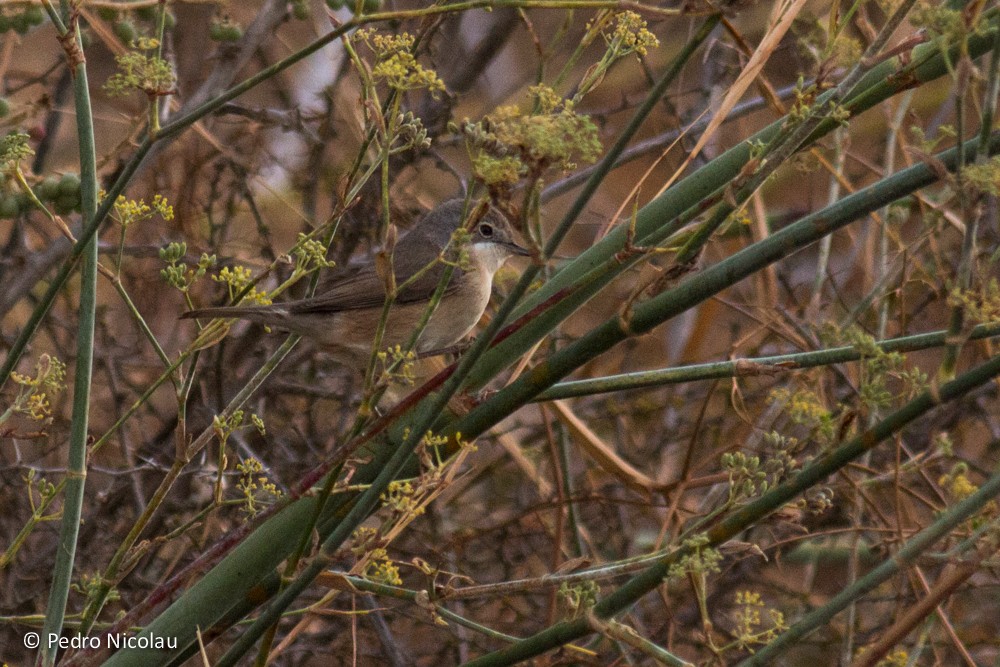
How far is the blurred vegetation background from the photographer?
75.5 inches

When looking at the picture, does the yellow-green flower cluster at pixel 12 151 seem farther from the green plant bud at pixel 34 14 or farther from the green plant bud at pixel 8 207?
the green plant bud at pixel 34 14

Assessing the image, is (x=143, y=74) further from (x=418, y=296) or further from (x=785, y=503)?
(x=418, y=296)

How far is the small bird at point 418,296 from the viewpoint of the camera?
13.1 feet

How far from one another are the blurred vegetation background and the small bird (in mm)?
224

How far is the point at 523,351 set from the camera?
2.29 meters

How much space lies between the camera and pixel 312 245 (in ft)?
7.52

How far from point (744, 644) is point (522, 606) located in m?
3.36

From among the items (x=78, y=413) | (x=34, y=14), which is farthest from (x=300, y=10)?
(x=78, y=413)

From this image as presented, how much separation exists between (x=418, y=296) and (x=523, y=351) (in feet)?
6.72

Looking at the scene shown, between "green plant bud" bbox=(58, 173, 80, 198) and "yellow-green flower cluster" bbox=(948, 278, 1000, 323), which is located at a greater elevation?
"green plant bud" bbox=(58, 173, 80, 198)

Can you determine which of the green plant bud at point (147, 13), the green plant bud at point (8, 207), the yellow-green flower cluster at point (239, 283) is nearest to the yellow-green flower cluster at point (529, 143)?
the yellow-green flower cluster at point (239, 283)

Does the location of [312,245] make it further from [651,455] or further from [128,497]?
[651,455]

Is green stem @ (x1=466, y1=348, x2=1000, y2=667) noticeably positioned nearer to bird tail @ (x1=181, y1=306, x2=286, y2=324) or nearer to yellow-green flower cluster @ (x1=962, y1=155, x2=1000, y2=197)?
yellow-green flower cluster @ (x1=962, y1=155, x2=1000, y2=197)

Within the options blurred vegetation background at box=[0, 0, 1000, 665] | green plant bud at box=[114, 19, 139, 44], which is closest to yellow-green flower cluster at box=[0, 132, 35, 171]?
blurred vegetation background at box=[0, 0, 1000, 665]
